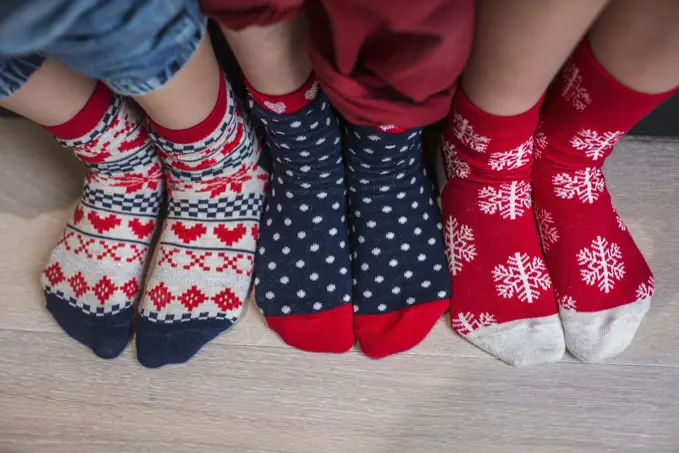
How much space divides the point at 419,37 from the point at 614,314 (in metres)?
0.44

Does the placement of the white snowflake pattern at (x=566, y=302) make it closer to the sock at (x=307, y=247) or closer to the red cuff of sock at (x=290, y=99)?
the sock at (x=307, y=247)

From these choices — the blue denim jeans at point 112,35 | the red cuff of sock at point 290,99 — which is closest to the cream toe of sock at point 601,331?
the red cuff of sock at point 290,99

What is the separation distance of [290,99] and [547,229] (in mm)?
369

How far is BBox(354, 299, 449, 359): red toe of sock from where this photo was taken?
2.36 ft

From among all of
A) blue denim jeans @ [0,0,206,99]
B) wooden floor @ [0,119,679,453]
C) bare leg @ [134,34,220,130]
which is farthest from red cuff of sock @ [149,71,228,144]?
wooden floor @ [0,119,679,453]

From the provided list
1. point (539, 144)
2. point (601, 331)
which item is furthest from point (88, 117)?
point (601, 331)

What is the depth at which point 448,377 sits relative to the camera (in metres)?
0.72

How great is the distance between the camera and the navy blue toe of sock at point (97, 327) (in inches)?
28.9

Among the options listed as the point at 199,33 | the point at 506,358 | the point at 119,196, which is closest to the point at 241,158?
the point at 119,196

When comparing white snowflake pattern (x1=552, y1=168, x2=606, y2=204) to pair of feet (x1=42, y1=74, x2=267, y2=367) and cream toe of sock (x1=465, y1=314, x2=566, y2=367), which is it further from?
pair of feet (x1=42, y1=74, x2=267, y2=367)

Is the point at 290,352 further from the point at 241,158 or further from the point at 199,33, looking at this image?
the point at 199,33

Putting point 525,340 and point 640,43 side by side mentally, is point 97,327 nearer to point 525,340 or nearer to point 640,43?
point 525,340

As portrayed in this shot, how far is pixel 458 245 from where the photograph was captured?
2.50 ft

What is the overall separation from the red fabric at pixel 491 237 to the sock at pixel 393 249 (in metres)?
0.03
